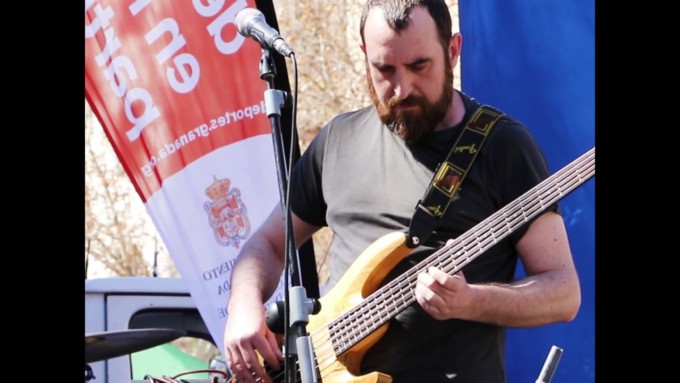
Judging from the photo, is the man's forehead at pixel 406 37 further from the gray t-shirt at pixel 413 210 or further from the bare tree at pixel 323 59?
the bare tree at pixel 323 59

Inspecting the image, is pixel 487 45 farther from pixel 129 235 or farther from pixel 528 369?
pixel 129 235

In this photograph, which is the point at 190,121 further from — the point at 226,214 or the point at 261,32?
the point at 261,32

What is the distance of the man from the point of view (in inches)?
127

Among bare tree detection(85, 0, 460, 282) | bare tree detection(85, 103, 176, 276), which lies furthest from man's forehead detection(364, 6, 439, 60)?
bare tree detection(85, 103, 176, 276)

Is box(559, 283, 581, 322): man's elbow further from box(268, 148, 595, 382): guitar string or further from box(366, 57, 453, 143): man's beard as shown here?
box(366, 57, 453, 143): man's beard

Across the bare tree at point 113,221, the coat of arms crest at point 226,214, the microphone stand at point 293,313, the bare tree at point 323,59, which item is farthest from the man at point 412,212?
the bare tree at point 113,221

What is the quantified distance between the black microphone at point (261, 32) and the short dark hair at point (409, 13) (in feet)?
1.28

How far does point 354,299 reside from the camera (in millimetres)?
3400

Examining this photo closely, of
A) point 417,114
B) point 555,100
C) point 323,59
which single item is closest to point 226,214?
point 555,100

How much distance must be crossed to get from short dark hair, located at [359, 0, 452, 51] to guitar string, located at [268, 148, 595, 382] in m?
0.50

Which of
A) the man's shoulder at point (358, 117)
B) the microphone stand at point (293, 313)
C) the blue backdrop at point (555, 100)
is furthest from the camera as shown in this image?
the blue backdrop at point (555, 100)

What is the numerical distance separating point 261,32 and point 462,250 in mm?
787

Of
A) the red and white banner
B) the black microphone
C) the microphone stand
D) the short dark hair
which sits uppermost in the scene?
the red and white banner

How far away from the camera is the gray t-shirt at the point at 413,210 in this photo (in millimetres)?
3244
